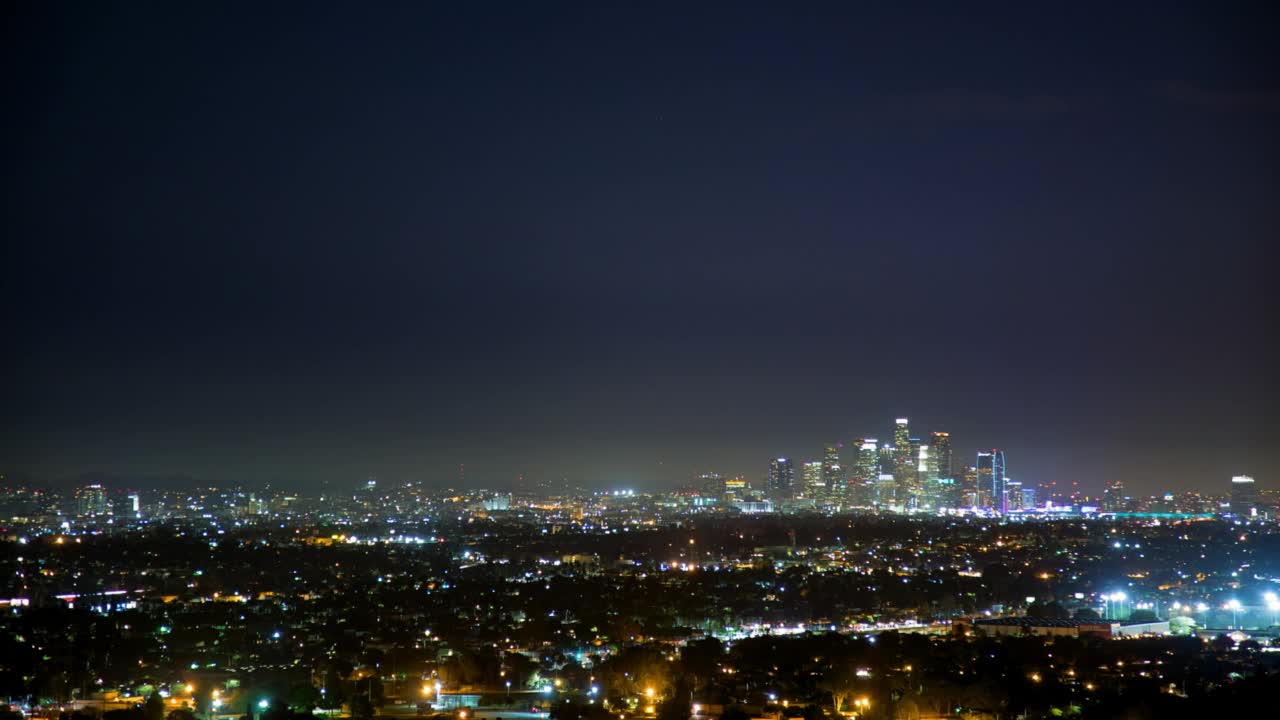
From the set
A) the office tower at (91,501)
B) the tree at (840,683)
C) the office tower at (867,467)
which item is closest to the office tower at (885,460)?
the office tower at (867,467)

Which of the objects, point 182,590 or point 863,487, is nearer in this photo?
point 182,590

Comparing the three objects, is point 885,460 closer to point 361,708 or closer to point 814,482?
point 814,482

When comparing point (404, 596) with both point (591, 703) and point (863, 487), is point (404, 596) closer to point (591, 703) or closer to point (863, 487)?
point (591, 703)

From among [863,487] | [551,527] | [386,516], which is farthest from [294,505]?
[863,487]

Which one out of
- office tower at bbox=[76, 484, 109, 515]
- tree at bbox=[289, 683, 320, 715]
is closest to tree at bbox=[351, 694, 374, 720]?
tree at bbox=[289, 683, 320, 715]

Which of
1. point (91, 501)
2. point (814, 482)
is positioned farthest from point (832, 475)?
point (91, 501)

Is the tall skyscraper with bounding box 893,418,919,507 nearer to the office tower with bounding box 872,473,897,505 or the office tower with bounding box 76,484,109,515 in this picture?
the office tower with bounding box 872,473,897,505
